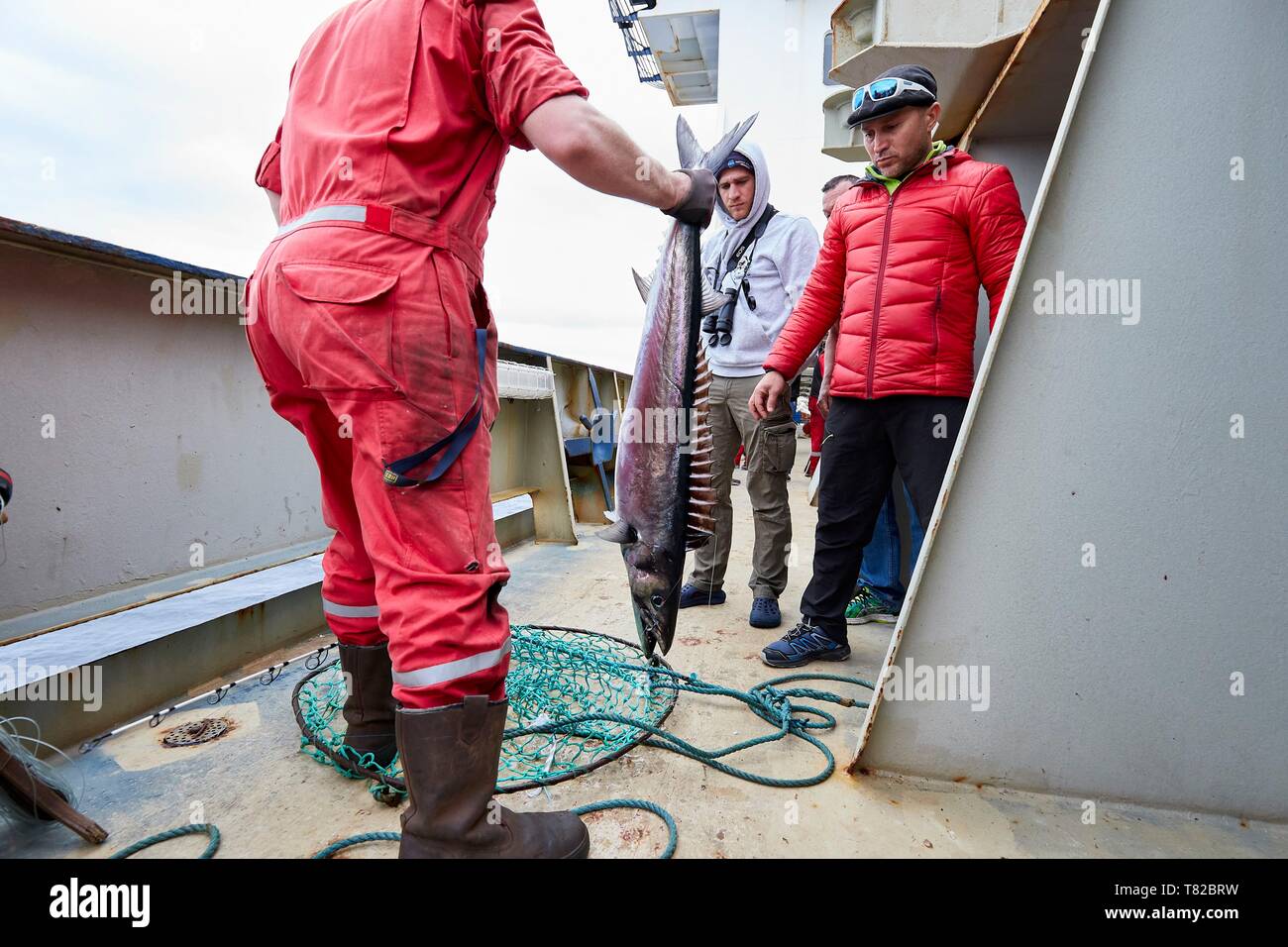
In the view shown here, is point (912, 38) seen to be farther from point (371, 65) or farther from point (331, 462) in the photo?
point (331, 462)

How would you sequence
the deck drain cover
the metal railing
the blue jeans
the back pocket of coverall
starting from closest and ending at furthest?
the back pocket of coverall → the deck drain cover → the blue jeans → the metal railing

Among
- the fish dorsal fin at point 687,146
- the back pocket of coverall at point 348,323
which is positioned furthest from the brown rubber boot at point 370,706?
the fish dorsal fin at point 687,146

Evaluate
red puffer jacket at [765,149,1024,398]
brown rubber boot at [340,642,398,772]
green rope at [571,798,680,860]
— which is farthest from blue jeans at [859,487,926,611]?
brown rubber boot at [340,642,398,772]

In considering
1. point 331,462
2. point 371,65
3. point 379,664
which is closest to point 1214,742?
point 379,664

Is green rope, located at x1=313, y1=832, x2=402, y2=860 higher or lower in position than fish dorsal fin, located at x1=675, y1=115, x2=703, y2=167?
lower

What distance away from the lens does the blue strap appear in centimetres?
132

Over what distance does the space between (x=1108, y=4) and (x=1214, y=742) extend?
6.39 ft

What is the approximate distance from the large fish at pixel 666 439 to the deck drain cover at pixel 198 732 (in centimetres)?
142

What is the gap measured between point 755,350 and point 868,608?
1.56 m

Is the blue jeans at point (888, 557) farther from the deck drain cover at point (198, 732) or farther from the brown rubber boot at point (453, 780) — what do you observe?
the deck drain cover at point (198, 732)

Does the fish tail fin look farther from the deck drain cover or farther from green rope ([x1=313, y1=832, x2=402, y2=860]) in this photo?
the deck drain cover

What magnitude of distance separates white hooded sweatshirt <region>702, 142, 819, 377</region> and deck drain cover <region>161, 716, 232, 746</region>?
266cm

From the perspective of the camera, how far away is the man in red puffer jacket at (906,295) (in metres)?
2.43

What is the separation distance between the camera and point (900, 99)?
2.39 m
